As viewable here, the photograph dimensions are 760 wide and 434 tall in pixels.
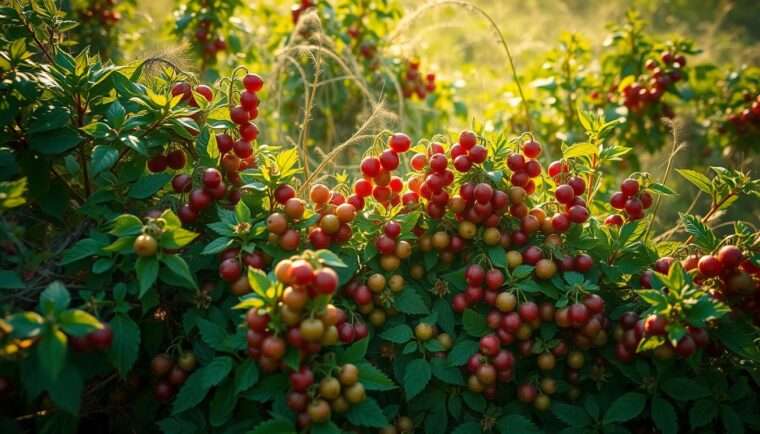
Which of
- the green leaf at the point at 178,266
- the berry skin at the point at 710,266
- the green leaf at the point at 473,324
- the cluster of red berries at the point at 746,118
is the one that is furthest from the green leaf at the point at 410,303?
the cluster of red berries at the point at 746,118

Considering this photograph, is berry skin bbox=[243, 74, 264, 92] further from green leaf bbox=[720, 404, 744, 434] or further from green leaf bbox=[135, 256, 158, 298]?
green leaf bbox=[720, 404, 744, 434]

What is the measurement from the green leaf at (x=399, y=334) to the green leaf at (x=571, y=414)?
18.1 inches

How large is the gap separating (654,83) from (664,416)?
6.61ft

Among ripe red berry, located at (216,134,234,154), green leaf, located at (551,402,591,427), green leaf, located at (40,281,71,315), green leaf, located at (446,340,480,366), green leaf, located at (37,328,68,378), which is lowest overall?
green leaf, located at (551,402,591,427)

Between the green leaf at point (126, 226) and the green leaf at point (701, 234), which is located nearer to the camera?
the green leaf at point (126, 226)

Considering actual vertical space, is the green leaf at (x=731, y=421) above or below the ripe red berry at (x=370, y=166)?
below

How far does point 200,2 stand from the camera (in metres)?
2.95

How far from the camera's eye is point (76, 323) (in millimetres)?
1090

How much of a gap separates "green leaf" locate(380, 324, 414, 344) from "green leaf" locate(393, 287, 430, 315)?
0.05 metres

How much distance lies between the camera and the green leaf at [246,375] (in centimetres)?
123

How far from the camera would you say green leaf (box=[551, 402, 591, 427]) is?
4.71ft

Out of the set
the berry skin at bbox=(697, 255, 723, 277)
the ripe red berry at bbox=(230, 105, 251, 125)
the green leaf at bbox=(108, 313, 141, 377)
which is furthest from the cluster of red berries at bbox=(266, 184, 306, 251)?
the berry skin at bbox=(697, 255, 723, 277)

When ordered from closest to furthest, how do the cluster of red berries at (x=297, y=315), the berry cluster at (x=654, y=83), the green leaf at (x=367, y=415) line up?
the cluster of red berries at (x=297, y=315), the green leaf at (x=367, y=415), the berry cluster at (x=654, y=83)

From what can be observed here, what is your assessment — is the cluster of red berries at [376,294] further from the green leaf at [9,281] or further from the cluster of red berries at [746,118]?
the cluster of red berries at [746,118]
